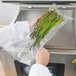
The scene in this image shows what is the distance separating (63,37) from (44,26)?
159 millimetres

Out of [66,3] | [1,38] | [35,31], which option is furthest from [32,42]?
[66,3]

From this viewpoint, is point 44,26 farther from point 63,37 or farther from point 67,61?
point 67,61

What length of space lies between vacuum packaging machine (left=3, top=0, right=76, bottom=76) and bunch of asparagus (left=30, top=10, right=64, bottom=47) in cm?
8

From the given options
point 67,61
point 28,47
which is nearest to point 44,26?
point 28,47

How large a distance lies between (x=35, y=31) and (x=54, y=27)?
0.36 ft

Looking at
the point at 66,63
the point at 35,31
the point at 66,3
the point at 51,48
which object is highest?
the point at 66,3

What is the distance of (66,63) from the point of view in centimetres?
126

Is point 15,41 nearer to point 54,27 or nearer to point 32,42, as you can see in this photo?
point 32,42

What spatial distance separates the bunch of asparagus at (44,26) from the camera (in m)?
1.17

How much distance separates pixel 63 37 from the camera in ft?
4.13

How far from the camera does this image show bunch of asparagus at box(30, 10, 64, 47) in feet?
3.83

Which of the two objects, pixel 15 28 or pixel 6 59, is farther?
pixel 6 59

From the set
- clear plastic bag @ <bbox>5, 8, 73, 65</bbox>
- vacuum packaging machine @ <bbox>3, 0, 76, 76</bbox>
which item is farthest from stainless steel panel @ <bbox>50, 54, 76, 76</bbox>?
clear plastic bag @ <bbox>5, 8, 73, 65</bbox>

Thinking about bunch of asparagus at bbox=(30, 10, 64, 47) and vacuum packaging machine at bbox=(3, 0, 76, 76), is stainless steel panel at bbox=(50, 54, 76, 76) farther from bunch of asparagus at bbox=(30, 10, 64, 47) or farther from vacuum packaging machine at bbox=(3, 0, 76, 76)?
bunch of asparagus at bbox=(30, 10, 64, 47)
